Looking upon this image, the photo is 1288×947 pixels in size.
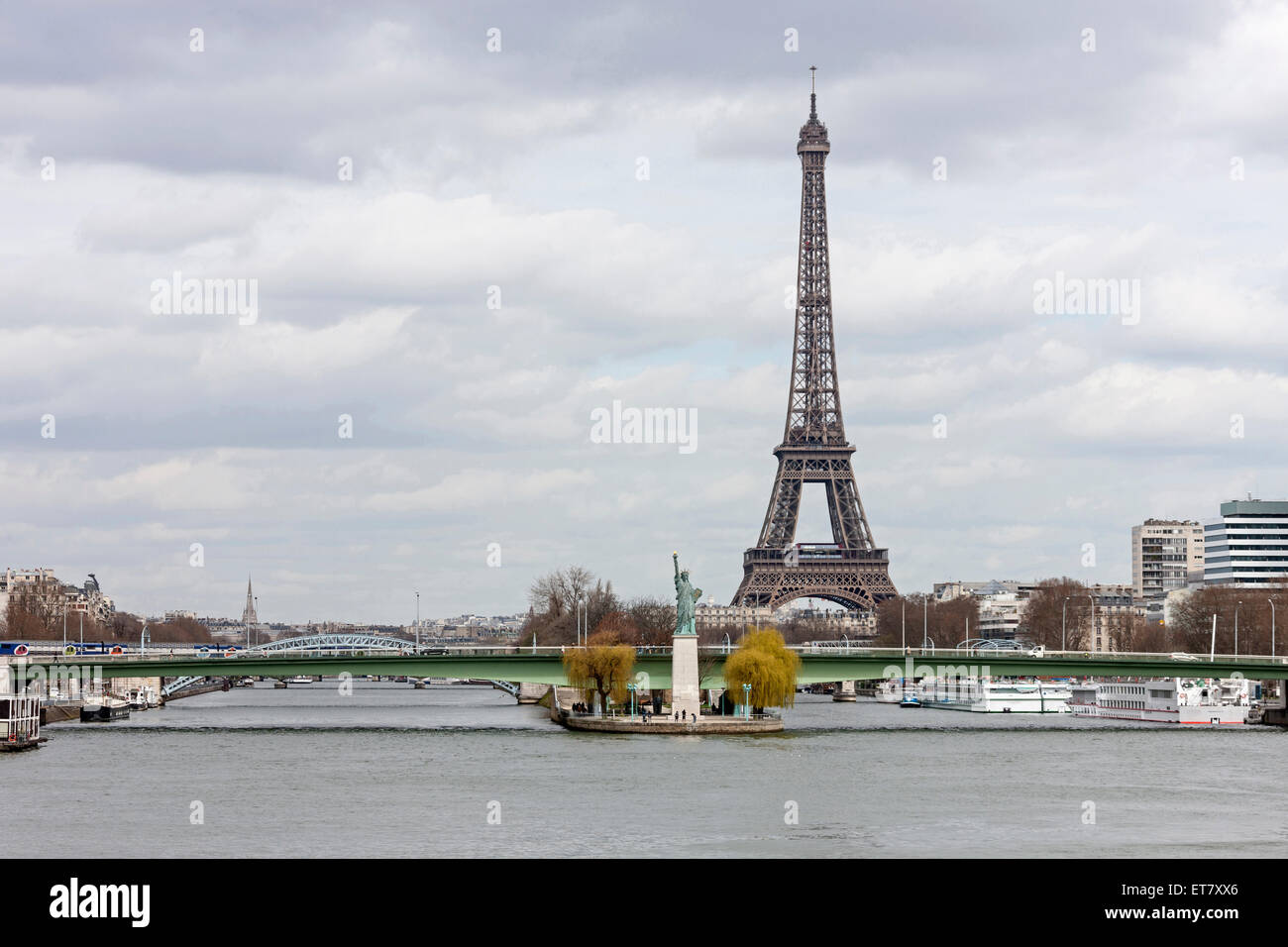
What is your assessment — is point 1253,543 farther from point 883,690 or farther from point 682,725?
point 682,725

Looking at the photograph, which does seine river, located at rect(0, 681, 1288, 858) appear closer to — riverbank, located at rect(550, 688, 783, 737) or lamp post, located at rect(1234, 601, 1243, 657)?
riverbank, located at rect(550, 688, 783, 737)

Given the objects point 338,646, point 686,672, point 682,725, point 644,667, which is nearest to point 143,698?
point 338,646

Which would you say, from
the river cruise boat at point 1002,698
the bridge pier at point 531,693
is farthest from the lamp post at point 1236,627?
the bridge pier at point 531,693

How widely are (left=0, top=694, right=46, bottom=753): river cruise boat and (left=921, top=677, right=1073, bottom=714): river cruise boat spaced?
47.4m

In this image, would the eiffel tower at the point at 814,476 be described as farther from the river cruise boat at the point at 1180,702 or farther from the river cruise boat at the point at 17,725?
the river cruise boat at the point at 17,725

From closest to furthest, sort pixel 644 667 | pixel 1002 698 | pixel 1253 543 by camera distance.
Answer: pixel 644 667 < pixel 1002 698 < pixel 1253 543

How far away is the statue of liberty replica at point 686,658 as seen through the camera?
5928 centimetres

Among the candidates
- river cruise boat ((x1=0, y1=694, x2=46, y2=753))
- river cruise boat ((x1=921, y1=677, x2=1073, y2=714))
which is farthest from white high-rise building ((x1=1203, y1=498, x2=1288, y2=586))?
river cruise boat ((x1=0, y1=694, x2=46, y2=753))

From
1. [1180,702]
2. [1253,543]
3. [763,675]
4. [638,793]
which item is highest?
[1253,543]

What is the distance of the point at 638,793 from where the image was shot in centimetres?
3841

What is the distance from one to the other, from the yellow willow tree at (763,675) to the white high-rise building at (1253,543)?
309 ft

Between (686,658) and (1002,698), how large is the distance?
34565 mm
